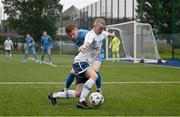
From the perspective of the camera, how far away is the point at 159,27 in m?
46.9

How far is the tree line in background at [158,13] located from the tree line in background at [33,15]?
98.4ft

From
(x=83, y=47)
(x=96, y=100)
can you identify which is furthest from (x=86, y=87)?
(x=83, y=47)

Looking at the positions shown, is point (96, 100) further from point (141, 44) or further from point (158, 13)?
point (158, 13)

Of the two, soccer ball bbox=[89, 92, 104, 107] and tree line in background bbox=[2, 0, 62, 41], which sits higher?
→ tree line in background bbox=[2, 0, 62, 41]

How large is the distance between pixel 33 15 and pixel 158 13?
35416 mm

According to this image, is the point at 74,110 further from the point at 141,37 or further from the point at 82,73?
the point at 141,37

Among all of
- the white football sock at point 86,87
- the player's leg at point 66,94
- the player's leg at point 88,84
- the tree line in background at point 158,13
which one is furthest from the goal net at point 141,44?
the white football sock at point 86,87

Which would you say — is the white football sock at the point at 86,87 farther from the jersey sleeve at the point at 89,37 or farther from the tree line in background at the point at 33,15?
the tree line in background at the point at 33,15

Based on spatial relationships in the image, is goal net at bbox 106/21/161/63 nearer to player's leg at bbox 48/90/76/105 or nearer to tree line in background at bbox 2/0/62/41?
player's leg at bbox 48/90/76/105

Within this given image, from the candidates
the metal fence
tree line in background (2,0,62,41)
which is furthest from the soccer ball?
tree line in background (2,0,62,41)

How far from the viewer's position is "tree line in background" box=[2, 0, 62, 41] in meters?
81.1

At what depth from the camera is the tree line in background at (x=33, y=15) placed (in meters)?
81.1

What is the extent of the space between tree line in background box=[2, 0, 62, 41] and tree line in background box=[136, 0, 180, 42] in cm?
3000

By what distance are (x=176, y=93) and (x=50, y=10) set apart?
246 ft
